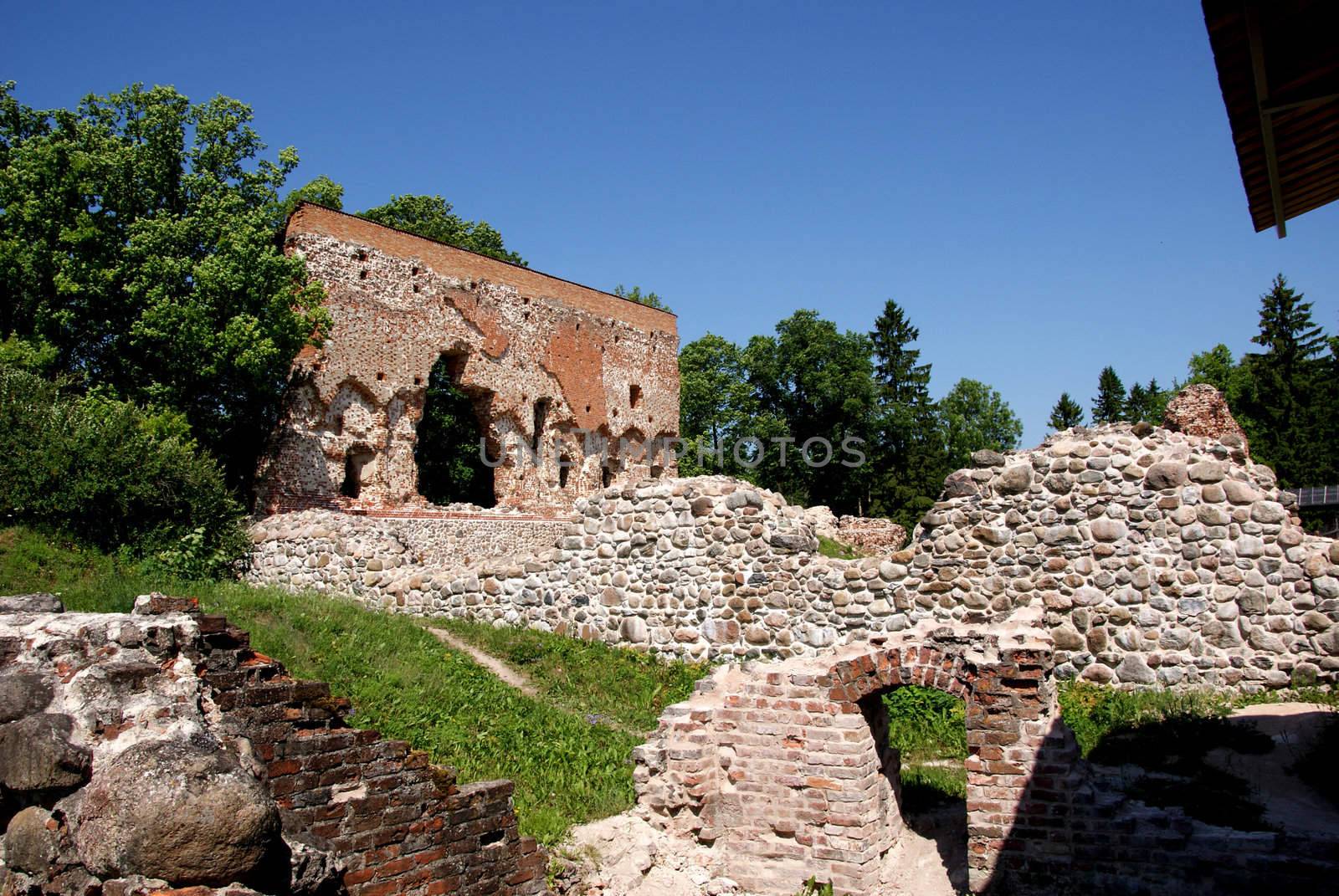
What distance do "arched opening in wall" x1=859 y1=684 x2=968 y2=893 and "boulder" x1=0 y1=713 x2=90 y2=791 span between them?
5.05 m

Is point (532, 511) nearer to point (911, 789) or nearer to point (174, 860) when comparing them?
point (911, 789)

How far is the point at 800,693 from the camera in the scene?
7020mm

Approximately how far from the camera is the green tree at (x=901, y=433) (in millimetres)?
38594

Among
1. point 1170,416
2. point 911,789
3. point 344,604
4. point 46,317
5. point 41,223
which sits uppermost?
point 41,223

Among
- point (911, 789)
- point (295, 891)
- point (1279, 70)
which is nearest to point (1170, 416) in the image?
point (911, 789)

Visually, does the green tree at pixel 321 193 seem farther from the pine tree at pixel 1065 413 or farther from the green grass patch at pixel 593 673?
the pine tree at pixel 1065 413

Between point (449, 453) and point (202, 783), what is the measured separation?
2592cm

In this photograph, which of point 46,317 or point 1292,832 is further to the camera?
point 46,317

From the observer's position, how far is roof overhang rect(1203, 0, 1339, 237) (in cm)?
372

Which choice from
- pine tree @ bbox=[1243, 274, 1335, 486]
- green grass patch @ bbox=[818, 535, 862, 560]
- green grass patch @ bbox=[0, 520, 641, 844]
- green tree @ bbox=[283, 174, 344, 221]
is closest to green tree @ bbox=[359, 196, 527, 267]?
green tree @ bbox=[283, 174, 344, 221]

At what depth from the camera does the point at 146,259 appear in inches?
666

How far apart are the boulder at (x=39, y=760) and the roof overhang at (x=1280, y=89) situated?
5.43 meters

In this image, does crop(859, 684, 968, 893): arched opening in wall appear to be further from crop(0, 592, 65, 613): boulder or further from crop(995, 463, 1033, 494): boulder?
crop(0, 592, 65, 613): boulder

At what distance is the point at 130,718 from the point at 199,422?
52.0 ft
